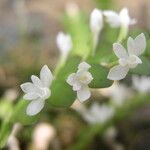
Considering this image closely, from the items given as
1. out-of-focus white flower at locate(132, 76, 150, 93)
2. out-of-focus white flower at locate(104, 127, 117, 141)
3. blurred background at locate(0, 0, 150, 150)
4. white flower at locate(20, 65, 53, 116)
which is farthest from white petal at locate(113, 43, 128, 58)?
out-of-focus white flower at locate(104, 127, 117, 141)

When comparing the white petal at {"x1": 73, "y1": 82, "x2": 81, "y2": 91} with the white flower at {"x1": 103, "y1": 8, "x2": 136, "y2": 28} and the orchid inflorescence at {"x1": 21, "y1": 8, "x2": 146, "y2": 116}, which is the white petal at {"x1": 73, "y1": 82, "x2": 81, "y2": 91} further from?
the white flower at {"x1": 103, "y1": 8, "x2": 136, "y2": 28}

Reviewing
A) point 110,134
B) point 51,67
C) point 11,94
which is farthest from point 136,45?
point 51,67

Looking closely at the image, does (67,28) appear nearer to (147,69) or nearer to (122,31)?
(122,31)

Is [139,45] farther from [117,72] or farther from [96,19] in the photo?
[96,19]

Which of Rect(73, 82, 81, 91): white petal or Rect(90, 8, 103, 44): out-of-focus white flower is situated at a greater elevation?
Rect(90, 8, 103, 44): out-of-focus white flower

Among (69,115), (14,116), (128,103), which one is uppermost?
(69,115)

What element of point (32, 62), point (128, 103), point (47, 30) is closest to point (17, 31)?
point (47, 30)
